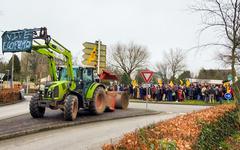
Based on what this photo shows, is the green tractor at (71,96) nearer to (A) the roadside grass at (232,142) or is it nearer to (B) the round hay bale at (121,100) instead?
(B) the round hay bale at (121,100)

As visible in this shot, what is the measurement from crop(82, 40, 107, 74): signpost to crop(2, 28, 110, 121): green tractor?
513 cm

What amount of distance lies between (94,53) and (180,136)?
1599 centimetres

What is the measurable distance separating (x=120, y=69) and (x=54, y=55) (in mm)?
64527

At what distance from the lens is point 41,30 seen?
47.5 ft

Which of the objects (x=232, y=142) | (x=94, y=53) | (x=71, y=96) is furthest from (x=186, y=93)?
(x=232, y=142)

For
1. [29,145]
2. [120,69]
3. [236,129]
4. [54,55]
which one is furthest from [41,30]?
[120,69]

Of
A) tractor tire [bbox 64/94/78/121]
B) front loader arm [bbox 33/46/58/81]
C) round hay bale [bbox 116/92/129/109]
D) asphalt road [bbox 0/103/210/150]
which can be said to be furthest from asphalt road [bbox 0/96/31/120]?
asphalt road [bbox 0/103/210/150]

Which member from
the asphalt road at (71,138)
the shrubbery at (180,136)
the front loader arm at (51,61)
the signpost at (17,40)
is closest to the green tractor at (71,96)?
the front loader arm at (51,61)

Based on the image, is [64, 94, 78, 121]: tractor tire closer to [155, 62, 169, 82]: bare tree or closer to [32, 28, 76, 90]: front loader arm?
[32, 28, 76, 90]: front loader arm

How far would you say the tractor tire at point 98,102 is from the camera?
1698cm

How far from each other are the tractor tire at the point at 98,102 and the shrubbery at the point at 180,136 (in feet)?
22.3

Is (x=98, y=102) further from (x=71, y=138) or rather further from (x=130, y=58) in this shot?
(x=130, y=58)

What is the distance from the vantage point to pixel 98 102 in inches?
701

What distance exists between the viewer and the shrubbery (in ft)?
20.7
